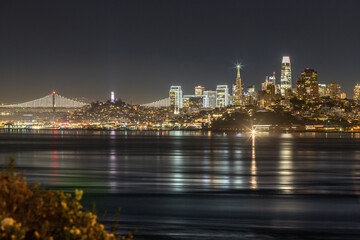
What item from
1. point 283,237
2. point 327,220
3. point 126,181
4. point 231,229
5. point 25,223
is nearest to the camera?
point 25,223

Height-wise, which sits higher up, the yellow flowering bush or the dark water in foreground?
the yellow flowering bush

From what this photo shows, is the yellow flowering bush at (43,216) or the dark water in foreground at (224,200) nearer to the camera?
the yellow flowering bush at (43,216)

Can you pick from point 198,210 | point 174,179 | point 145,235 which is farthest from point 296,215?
point 174,179

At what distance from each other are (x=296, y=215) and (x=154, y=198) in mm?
5640

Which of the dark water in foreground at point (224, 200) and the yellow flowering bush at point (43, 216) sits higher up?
the yellow flowering bush at point (43, 216)

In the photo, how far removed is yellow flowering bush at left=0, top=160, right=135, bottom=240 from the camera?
6.49 m

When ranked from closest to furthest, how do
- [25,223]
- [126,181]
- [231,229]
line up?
[25,223] → [231,229] → [126,181]

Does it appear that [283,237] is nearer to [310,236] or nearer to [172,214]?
[310,236]

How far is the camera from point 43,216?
690cm

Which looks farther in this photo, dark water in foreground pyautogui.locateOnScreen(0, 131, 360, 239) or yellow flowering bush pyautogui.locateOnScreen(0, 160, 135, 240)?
dark water in foreground pyautogui.locateOnScreen(0, 131, 360, 239)

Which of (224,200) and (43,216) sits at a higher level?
(43,216)

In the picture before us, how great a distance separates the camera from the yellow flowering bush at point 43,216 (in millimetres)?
6486

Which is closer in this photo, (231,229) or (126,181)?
(231,229)

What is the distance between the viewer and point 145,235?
12.8 m
